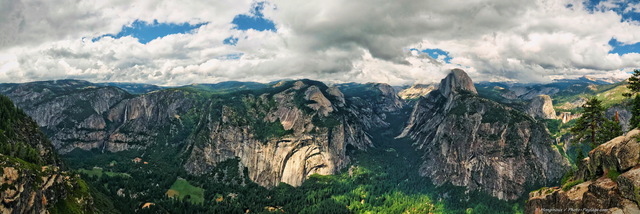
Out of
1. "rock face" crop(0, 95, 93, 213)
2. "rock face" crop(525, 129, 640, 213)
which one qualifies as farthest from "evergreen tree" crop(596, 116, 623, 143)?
"rock face" crop(0, 95, 93, 213)

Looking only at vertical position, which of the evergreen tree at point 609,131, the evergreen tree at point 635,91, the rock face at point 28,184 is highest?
the evergreen tree at point 635,91

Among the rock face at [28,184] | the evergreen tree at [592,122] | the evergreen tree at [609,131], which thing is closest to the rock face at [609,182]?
the evergreen tree at [592,122]

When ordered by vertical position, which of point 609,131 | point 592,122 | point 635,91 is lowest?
point 609,131

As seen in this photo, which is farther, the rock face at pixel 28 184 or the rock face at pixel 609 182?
the rock face at pixel 28 184

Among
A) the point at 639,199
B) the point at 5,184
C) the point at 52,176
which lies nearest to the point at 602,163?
the point at 639,199

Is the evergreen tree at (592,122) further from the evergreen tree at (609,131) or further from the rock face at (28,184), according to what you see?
the rock face at (28,184)

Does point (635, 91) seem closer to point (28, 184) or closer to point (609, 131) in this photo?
point (609, 131)

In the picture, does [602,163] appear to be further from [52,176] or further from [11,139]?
[11,139]

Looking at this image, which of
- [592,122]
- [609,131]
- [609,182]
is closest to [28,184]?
[609,182]

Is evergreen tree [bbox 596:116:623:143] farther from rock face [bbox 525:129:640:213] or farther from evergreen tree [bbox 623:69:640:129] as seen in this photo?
rock face [bbox 525:129:640:213]
